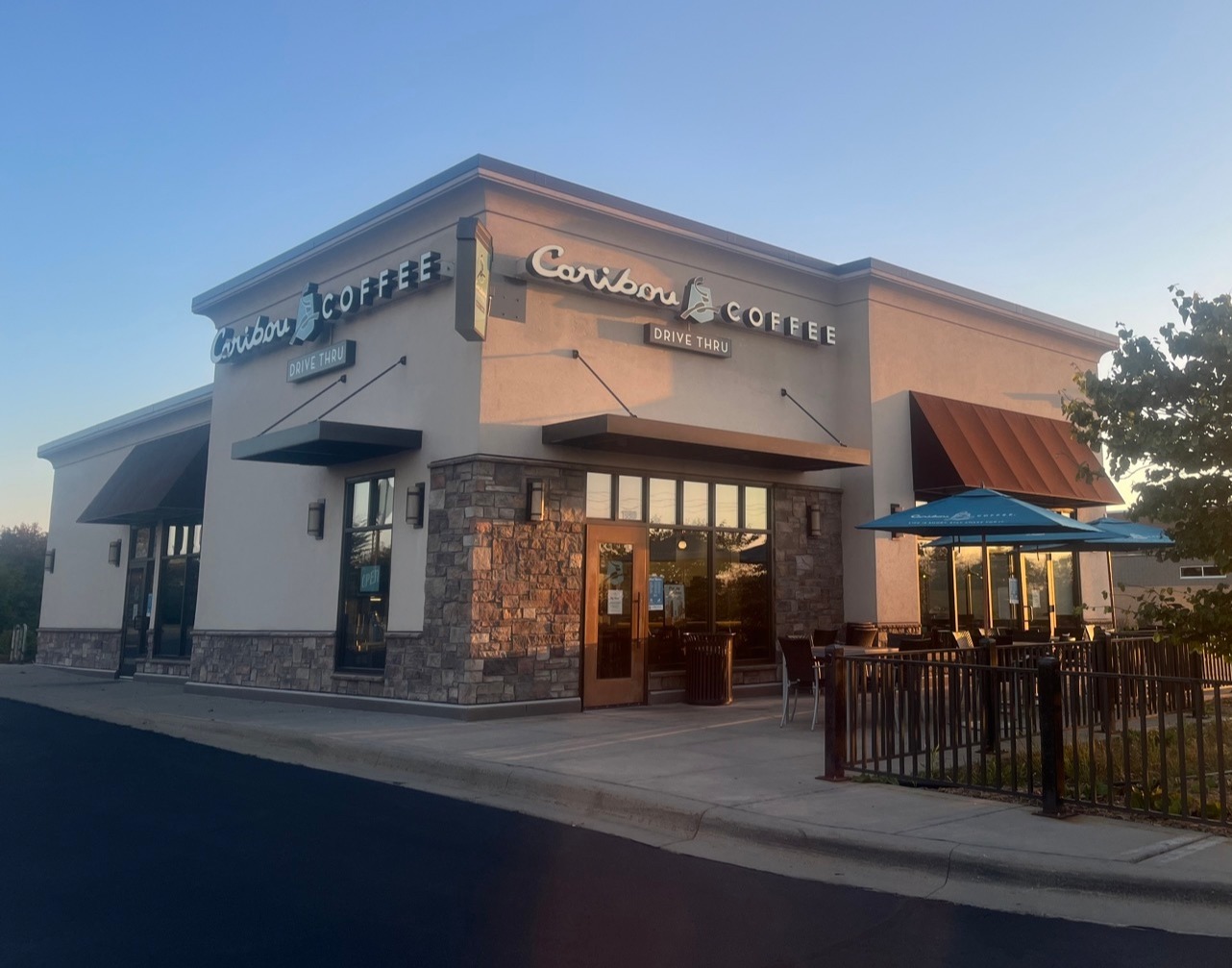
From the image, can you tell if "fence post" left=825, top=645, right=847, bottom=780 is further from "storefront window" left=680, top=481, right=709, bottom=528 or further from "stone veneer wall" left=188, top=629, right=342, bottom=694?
"stone veneer wall" left=188, top=629, right=342, bottom=694

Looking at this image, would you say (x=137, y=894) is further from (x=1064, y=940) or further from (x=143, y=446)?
(x=143, y=446)

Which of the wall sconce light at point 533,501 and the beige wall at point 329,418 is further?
the beige wall at point 329,418

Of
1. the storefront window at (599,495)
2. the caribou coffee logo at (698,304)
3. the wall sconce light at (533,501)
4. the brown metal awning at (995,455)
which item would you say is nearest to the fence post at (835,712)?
the wall sconce light at (533,501)

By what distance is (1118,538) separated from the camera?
45.1 feet

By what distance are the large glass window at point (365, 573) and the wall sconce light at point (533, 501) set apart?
7.65 ft

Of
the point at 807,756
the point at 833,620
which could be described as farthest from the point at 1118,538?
the point at 807,756

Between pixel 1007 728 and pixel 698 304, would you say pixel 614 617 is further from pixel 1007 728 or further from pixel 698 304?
pixel 1007 728

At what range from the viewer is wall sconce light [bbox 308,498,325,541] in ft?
51.7

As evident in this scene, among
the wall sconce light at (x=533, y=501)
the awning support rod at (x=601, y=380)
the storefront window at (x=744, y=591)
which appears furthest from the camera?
the storefront window at (x=744, y=591)

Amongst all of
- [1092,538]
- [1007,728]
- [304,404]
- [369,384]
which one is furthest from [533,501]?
[1092,538]

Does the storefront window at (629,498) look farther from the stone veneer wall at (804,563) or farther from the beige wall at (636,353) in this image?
the stone veneer wall at (804,563)

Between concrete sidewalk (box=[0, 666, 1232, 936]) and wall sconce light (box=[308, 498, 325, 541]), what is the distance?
3.04 meters

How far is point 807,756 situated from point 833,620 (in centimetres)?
713

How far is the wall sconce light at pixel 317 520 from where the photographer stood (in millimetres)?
15750
